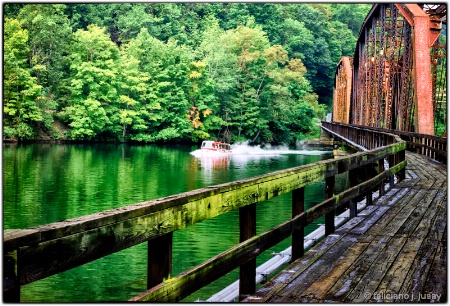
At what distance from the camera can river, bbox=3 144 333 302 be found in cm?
1037

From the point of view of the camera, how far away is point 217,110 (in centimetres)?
6550

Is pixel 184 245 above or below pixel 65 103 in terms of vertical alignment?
below

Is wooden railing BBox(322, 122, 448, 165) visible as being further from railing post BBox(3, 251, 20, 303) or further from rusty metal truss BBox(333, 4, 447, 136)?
railing post BBox(3, 251, 20, 303)

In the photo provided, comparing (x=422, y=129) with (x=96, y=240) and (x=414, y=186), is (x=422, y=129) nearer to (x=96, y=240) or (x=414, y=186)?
(x=414, y=186)

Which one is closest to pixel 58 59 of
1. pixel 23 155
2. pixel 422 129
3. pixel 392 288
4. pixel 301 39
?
pixel 23 155

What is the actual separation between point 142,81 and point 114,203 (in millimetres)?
44851

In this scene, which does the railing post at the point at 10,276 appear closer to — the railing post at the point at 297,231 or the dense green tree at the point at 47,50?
the railing post at the point at 297,231

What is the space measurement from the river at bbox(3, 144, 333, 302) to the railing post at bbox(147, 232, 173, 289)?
539 centimetres

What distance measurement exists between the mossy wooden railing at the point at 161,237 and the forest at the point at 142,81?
51003 millimetres

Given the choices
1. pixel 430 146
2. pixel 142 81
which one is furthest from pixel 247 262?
pixel 142 81

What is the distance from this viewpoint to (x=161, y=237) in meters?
3.54

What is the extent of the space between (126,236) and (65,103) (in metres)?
60.4

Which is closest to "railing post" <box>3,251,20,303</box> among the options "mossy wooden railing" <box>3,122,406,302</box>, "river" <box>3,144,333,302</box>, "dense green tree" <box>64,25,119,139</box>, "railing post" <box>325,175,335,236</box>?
"mossy wooden railing" <box>3,122,406,302</box>

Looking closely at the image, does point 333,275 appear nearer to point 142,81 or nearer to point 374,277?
point 374,277
